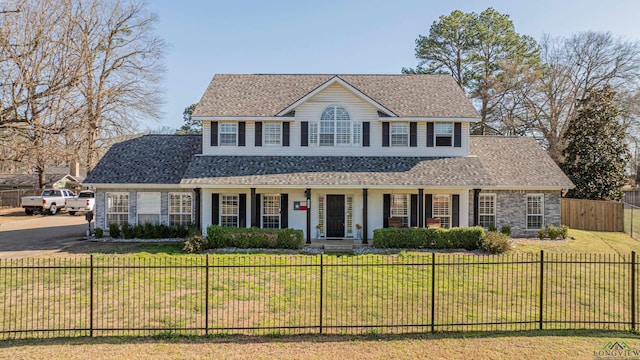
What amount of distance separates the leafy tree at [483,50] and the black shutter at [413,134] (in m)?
22.2

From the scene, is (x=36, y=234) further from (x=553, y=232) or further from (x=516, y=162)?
(x=553, y=232)

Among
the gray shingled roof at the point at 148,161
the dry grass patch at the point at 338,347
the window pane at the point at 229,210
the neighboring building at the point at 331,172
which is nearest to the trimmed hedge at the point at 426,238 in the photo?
the neighboring building at the point at 331,172

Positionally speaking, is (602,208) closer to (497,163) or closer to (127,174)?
(497,163)

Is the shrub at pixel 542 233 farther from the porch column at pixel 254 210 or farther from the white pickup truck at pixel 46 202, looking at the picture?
the white pickup truck at pixel 46 202

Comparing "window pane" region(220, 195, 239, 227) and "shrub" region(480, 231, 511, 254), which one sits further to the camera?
"window pane" region(220, 195, 239, 227)

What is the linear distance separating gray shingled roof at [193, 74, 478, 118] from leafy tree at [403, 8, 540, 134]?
54.1ft

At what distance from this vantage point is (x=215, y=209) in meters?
17.6

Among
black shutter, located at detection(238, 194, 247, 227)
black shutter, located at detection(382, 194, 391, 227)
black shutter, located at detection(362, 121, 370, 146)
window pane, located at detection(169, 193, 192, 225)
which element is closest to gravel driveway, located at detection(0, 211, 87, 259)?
window pane, located at detection(169, 193, 192, 225)

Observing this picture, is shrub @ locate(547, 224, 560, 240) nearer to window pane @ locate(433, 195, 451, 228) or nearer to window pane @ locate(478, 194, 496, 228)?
window pane @ locate(478, 194, 496, 228)

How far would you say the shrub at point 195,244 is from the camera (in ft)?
49.2

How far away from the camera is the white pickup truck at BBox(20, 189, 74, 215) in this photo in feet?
94.7

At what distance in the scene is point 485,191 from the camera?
18.5 metres

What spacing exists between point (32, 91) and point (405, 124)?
2483cm

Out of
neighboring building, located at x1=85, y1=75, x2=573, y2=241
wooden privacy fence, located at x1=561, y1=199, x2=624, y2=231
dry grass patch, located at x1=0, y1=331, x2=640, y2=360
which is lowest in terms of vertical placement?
dry grass patch, located at x1=0, y1=331, x2=640, y2=360
